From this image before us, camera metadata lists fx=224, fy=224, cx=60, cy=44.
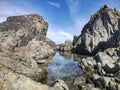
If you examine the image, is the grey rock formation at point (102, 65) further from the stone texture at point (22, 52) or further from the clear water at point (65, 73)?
the stone texture at point (22, 52)

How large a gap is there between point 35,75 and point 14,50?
20.3m

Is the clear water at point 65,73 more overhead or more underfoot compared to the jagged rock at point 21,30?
more underfoot

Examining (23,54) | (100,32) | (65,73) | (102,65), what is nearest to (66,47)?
(100,32)

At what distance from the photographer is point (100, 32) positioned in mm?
125812

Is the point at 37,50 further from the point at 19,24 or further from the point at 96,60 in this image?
the point at 96,60

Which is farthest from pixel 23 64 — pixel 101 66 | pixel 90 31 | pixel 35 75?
pixel 90 31

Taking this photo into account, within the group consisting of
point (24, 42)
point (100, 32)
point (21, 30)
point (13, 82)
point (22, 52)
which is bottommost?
point (13, 82)

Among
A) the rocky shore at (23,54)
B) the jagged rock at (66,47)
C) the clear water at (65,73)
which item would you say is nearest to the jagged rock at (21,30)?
the rocky shore at (23,54)

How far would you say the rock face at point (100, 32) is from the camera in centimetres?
11788

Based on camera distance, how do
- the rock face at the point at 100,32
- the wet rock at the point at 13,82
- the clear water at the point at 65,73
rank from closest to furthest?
the wet rock at the point at 13,82
the clear water at the point at 65,73
the rock face at the point at 100,32

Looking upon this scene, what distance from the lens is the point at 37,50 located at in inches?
3342

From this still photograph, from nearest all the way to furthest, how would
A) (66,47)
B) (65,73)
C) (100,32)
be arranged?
(65,73)
(100,32)
(66,47)

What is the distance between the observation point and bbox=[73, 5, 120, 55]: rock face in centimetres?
11788

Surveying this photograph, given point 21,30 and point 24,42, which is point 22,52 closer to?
point 24,42
